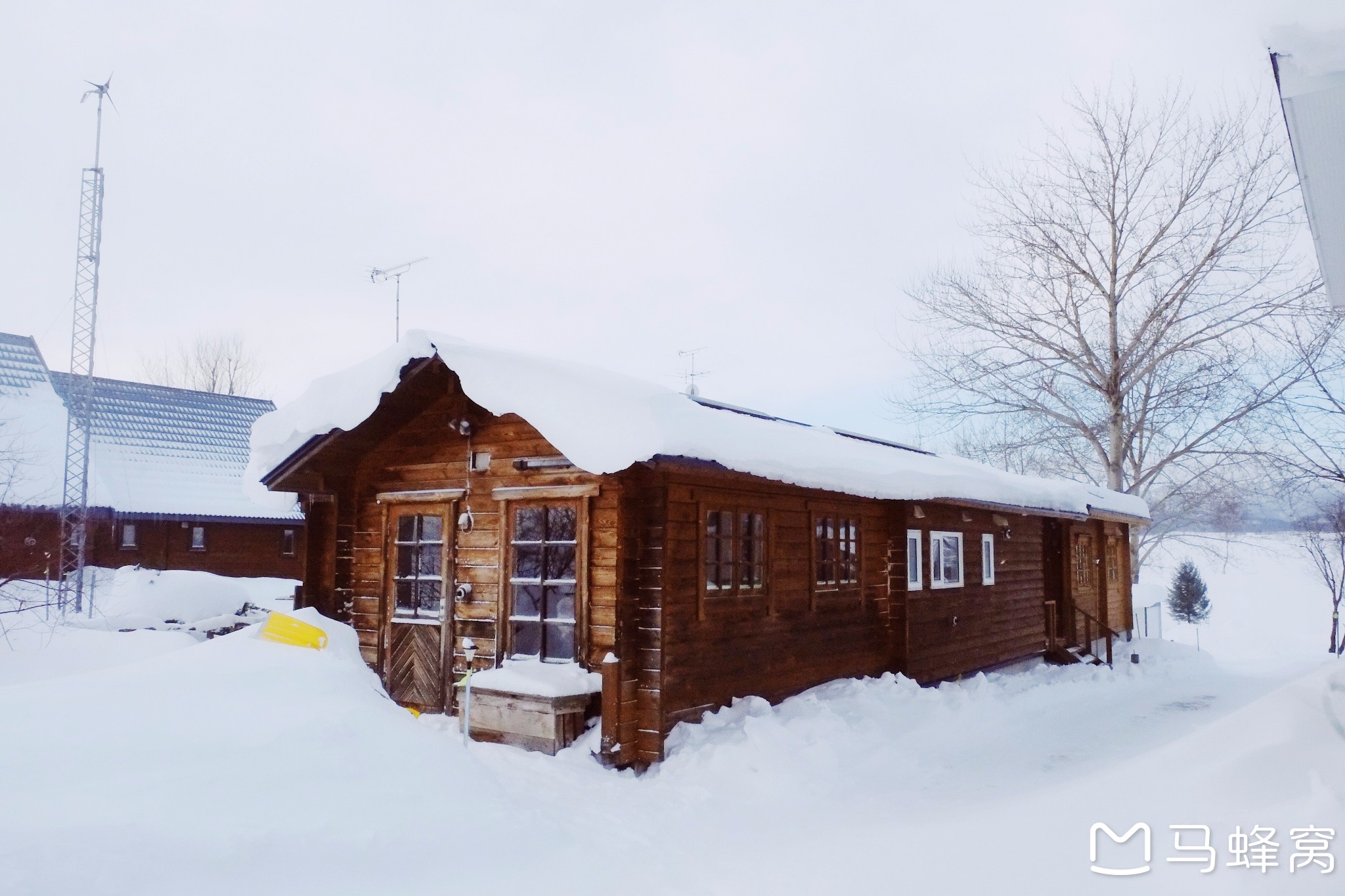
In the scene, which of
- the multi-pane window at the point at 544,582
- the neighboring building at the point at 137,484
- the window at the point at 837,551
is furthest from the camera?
the neighboring building at the point at 137,484

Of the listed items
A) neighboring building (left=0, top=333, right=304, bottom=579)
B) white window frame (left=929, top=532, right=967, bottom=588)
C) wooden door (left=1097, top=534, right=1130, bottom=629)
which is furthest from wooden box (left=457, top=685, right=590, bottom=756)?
wooden door (left=1097, top=534, right=1130, bottom=629)

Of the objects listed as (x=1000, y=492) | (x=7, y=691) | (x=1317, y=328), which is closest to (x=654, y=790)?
(x=7, y=691)

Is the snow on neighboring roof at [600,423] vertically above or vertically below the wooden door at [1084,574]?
above

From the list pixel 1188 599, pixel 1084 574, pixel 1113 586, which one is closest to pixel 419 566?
pixel 1084 574

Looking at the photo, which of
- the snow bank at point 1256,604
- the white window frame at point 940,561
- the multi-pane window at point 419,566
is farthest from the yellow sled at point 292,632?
the snow bank at point 1256,604

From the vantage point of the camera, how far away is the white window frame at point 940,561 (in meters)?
12.9

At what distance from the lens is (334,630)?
5.98 m

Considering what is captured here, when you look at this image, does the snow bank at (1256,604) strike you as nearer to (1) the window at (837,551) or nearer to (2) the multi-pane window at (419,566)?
(1) the window at (837,551)

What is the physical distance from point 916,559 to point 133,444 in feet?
71.4

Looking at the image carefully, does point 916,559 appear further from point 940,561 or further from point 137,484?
point 137,484

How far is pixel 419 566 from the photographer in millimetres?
10258

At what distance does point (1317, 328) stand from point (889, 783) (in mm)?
15558

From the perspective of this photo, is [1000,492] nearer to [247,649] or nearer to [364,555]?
[364,555]

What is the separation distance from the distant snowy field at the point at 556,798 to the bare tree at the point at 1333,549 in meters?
16.4
